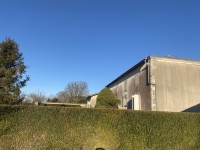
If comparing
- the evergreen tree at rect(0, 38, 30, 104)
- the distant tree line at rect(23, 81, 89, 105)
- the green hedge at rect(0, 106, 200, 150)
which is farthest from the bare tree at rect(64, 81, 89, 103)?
the green hedge at rect(0, 106, 200, 150)

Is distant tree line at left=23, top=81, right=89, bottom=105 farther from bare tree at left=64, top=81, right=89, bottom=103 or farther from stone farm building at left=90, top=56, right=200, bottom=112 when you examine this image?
stone farm building at left=90, top=56, right=200, bottom=112

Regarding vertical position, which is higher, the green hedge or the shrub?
the shrub

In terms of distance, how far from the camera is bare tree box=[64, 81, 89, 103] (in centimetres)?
4060

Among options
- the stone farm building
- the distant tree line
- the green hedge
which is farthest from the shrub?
the distant tree line

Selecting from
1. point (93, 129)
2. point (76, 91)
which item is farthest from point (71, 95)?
point (93, 129)

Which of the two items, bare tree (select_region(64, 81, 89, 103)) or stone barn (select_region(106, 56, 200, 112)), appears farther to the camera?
bare tree (select_region(64, 81, 89, 103))

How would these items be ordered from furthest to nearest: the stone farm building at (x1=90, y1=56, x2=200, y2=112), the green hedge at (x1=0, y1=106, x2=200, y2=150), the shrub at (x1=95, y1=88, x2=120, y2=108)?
the shrub at (x1=95, y1=88, x2=120, y2=108) < the stone farm building at (x1=90, y1=56, x2=200, y2=112) < the green hedge at (x1=0, y1=106, x2=200, y2=150)

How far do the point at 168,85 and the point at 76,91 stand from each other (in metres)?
28.1

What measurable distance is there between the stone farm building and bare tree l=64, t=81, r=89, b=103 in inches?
972

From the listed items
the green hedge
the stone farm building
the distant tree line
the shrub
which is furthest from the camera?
the distant tree line

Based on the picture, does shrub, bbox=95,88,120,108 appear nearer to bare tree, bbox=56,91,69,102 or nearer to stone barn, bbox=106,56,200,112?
stone barn, bbox=106,56,200,112

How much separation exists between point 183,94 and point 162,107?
2418mm

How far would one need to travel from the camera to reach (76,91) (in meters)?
41.5

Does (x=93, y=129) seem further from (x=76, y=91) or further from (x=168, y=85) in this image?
(x=76, y=91)
